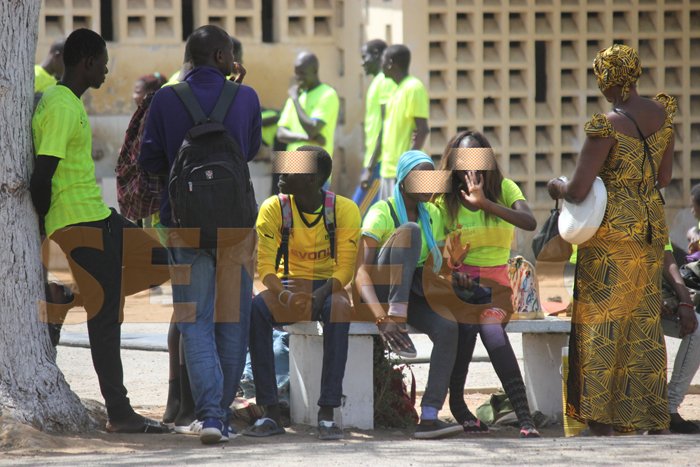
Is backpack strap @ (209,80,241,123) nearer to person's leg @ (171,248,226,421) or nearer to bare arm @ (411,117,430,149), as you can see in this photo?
person's leg @ (171,248,226,421)

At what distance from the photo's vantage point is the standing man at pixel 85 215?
6215 mm

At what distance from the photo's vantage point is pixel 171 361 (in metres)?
6.74

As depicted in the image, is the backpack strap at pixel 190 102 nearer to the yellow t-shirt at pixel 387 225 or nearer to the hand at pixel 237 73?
the hand at pixel 237 73

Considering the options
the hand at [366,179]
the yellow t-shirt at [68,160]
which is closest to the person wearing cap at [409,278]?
the yellow t-shirt at [68,160]

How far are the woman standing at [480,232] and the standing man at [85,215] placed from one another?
5.06ft

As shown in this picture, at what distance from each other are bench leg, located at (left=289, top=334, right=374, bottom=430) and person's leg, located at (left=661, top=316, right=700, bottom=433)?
4.81ft

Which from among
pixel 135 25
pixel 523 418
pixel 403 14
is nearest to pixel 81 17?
pixel 135 25

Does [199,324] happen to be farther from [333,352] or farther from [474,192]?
[474,192]

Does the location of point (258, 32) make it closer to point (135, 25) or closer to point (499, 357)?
point (135, 25)

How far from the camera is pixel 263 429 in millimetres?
6512

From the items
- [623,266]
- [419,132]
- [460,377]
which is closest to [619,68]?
[623,266]

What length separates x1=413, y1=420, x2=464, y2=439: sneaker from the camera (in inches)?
254

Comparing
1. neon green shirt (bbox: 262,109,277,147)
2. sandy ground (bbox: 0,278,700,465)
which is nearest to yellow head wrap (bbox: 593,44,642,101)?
sandy ground (bbox: 0,278,700,465)

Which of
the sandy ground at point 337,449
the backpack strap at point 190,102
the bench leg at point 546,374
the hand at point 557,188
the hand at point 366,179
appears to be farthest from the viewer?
the hand at point 366,179
